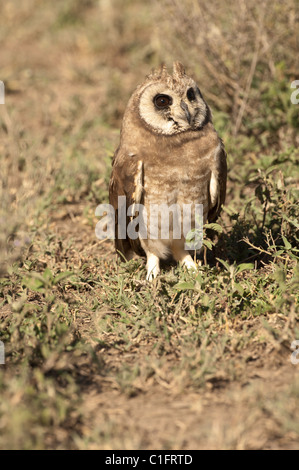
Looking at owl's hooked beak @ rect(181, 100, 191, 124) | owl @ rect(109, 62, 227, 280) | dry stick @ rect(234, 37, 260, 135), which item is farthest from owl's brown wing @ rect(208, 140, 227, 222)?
dry stick @ rect(234, 37, 260, 135)

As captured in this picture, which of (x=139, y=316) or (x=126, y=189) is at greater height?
(x=126, y=189)

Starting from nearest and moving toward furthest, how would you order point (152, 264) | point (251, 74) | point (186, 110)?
point (186, 110) < point (152, 264) < point (251, 74)

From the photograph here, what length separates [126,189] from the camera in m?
4.36

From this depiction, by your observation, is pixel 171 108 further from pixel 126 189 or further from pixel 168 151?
pixel 126 189

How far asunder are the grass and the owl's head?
685 millimetres

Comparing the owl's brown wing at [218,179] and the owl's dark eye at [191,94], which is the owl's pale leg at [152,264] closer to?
the owl's brown wing at [218,179]

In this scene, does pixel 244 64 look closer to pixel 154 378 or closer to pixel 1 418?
pixel 154 378

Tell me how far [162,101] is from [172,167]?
0.52m

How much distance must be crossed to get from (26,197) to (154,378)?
2976 mm

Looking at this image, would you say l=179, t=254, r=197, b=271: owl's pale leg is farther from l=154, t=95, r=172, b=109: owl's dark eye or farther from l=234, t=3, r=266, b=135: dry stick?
l=234, t=3, r=266, b=135: dry stick

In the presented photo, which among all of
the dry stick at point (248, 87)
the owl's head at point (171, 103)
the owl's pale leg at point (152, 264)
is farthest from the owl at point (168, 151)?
the dry stick at point (248, 87)

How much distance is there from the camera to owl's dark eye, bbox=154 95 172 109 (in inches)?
168

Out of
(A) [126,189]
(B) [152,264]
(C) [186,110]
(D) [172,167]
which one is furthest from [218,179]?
(B) [152,264]
